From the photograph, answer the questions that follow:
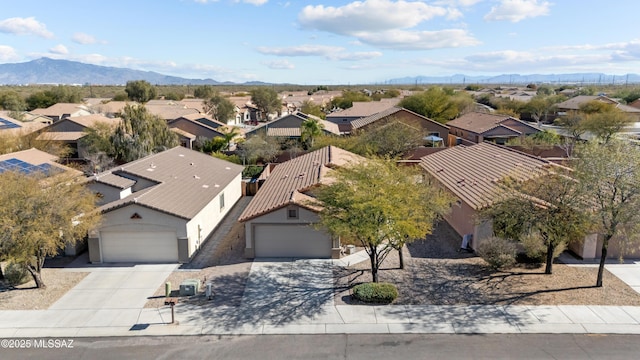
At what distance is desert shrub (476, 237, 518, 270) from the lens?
19781mm

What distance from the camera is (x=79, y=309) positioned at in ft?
55.3

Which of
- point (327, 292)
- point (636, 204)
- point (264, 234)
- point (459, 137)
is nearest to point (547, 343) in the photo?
point (636, 204)

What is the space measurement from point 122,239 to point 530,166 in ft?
74.8

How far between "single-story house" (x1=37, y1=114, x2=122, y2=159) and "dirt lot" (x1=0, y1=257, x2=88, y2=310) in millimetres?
29287

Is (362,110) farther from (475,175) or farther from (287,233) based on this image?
(287,233)

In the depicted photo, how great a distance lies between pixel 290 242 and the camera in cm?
2214

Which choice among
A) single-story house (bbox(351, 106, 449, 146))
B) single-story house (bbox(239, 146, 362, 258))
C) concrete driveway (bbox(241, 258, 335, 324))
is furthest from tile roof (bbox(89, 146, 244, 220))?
single-story house (bbox(351, 106, 449, 146))

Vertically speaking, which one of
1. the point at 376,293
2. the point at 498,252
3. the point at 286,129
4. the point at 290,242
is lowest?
the point at 376,293

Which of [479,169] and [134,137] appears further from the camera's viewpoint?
[134,137]

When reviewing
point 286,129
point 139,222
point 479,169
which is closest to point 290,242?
point 139,222

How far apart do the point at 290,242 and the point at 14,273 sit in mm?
12147

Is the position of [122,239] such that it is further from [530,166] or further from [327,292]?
[530,166]

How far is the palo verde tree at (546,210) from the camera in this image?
17609 millimetres

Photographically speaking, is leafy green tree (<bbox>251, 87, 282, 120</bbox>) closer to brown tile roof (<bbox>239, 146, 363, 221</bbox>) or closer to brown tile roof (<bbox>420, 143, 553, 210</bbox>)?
brown tile roof (<bbox>239, 146, 363, 221</bbox>)
